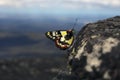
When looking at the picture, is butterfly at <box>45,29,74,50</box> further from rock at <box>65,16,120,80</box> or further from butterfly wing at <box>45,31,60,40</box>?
rock at <box>65,16,120,80</box>

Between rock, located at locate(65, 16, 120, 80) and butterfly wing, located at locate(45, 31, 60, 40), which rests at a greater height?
butterfly wing, located at locate(45, 31, 60, 40)

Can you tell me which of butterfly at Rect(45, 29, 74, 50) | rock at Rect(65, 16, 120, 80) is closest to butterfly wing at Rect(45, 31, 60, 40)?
butterfly at Rect(45, 29, 74, 50)

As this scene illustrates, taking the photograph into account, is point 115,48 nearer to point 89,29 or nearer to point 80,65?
point 80,65

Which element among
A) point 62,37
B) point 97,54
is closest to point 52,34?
point 62,37

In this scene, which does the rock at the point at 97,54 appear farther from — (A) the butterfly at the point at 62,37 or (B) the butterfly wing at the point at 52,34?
(B) the butterfly wing at the point at 52,34

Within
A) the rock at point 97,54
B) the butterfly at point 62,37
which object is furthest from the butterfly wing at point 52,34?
the rock at point 97,54

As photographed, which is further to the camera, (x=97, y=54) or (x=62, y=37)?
(x=62, y=37)

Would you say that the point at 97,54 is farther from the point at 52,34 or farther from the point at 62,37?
the point at 52,34
